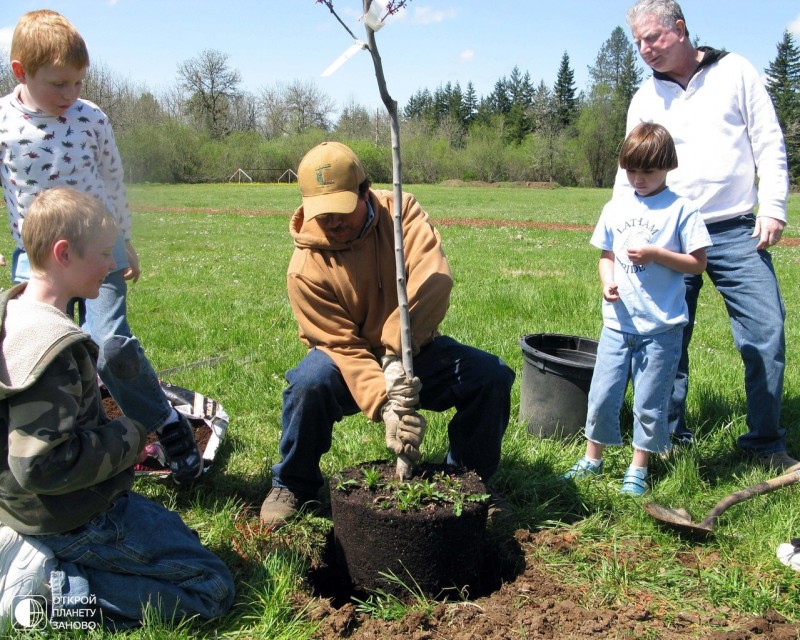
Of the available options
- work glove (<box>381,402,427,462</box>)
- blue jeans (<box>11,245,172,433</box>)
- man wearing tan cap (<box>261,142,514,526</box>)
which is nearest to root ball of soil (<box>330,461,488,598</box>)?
work glove (<box>381,402,427,462</box>)

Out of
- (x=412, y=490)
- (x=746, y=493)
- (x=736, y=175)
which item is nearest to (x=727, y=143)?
(x=736, y=175)

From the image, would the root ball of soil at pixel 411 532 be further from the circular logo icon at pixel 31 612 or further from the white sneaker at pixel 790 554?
the white sneaker at pixel 790 554

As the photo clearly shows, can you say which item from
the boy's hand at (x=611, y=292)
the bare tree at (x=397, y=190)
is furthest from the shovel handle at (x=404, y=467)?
the boy's hand at (x=611, y=292)

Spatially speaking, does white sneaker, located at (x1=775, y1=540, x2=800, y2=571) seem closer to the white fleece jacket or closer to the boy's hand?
the boy's hand

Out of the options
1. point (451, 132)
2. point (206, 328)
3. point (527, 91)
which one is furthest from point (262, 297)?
point (527, 91)

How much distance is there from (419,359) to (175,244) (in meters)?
11.6

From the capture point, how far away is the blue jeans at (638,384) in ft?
10.9

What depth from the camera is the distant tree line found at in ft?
166

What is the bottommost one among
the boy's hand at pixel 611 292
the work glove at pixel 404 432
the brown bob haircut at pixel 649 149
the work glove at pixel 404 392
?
the work glove at pixel 404 432

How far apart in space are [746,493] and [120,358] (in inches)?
103

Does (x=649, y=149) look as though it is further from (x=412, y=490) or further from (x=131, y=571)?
(x=131, y=571)

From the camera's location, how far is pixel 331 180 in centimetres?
273

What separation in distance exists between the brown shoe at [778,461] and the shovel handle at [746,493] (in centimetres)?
43

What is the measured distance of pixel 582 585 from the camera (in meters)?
2.67
